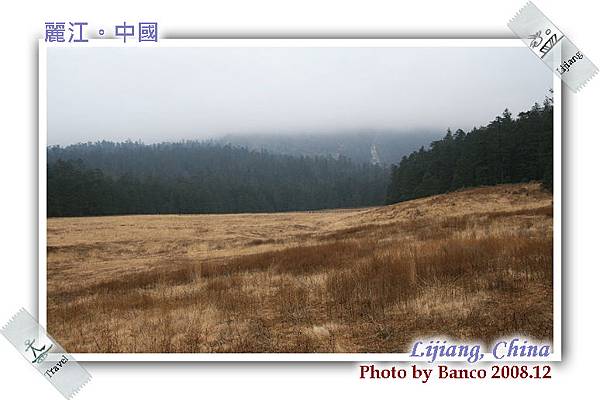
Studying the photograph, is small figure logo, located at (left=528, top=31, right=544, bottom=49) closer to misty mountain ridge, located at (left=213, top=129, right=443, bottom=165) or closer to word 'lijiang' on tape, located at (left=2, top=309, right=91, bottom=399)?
misty mountain ridge, located at (left=213, top=129, right=443, bottom=165)

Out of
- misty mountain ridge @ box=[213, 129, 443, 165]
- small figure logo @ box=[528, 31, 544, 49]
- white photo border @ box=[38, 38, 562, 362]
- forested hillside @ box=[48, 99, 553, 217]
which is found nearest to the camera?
white photo border @ box=[38, 38, 562, 362]

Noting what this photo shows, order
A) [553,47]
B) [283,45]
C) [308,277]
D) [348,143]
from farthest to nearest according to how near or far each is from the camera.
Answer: [348,143] → [308,277] → [283,45] → [553,47]

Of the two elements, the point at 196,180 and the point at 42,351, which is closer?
the point at 42,351

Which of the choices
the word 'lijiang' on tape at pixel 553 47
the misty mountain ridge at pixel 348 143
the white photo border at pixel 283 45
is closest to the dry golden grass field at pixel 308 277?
the white photo border at pixel 283 45

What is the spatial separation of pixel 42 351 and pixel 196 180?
9.78 feet

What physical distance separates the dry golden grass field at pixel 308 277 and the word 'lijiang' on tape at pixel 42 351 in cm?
18

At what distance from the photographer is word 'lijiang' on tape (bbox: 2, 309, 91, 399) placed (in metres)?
5.93

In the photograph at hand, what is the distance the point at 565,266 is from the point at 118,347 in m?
5.77

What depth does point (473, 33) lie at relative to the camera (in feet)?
19.3

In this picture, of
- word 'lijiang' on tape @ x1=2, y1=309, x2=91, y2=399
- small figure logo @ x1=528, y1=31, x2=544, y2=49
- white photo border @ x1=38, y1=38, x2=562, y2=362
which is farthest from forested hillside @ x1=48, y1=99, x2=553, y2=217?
word 'lijiang' on tape @ x1=2, y1=309, x2=91, y2=399

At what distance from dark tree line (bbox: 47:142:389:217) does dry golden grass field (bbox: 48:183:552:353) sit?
0.17 metres

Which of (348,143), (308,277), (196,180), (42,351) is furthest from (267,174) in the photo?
(42,351)

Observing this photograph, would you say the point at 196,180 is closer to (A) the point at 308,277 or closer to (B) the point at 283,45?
(A) the point at 308,277

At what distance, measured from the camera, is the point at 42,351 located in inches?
237
